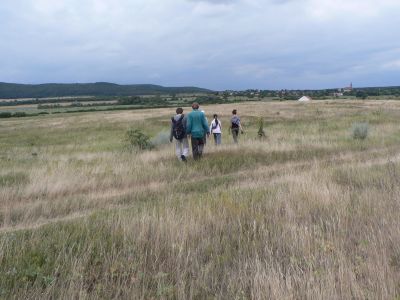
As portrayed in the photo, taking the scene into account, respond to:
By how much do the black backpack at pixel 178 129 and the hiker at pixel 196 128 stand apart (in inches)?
7.1

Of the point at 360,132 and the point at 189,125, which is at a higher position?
the point at 189,125

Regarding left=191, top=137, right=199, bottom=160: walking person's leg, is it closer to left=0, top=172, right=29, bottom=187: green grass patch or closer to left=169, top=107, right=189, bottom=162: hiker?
left=169, top=107, right=189, bottom=162: hiker

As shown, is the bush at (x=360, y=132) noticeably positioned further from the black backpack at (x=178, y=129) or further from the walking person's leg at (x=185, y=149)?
the black backpack at (x=178, y=129)

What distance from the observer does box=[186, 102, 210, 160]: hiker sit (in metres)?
13.3

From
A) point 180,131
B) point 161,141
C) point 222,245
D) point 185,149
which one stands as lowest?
point 161,141

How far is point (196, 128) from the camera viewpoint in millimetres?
13359

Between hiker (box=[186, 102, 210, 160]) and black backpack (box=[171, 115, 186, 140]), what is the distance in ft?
0.59

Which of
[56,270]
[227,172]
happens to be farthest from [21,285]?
[227,172]

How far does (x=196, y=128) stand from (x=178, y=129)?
0.57 meters

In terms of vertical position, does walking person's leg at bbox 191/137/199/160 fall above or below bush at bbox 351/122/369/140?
above

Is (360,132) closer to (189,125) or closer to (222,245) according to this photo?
(189,125)

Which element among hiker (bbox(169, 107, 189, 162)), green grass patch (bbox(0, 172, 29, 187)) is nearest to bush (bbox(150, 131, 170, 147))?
hiker (bbox(169, 107, 189, 162))

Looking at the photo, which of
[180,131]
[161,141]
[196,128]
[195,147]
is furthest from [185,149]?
[161,141]

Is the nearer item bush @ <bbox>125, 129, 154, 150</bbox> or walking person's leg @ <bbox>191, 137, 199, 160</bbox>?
walking person's leg @ <bbox>191, 137, 199, 160</bbox>
